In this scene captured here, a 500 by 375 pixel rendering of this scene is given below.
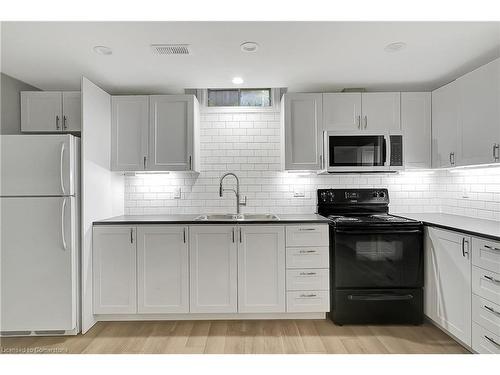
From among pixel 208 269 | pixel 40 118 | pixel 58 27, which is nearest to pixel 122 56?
pixel 58 27

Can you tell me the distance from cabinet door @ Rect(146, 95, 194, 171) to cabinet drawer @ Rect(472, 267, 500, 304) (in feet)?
8.15

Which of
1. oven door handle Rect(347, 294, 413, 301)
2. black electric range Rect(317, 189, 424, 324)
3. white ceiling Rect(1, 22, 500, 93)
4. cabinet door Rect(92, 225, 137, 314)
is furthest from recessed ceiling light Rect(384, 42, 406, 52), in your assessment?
cabinet door Rect(92, 225, 137, 314)

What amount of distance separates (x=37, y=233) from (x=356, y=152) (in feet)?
9.43

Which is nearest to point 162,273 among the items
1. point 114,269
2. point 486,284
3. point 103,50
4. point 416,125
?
point 114,269

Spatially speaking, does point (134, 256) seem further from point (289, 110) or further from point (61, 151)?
point (289, 110)

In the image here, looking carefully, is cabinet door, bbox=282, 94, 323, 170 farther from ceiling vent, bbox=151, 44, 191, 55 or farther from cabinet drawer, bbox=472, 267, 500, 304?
cabinet drawer, bbox=472, 267, 500, 304

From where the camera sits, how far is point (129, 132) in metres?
3.02

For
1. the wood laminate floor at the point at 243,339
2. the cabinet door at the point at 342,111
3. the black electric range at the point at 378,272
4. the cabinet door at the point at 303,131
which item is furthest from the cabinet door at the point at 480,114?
the wood laminate floor at the point at 243,339

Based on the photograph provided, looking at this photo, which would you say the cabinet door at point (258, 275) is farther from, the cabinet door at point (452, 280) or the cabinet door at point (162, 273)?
the cabinet door at point (452, 280)

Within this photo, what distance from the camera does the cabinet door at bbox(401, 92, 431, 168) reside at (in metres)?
3.03

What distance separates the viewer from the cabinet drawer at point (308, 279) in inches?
105

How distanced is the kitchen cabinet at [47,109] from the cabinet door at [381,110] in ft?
9.30

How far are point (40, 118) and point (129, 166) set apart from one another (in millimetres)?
920

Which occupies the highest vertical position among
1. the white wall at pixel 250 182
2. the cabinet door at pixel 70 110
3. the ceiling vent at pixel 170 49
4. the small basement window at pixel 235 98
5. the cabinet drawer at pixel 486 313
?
the ceiling vent at pixel 170 49
